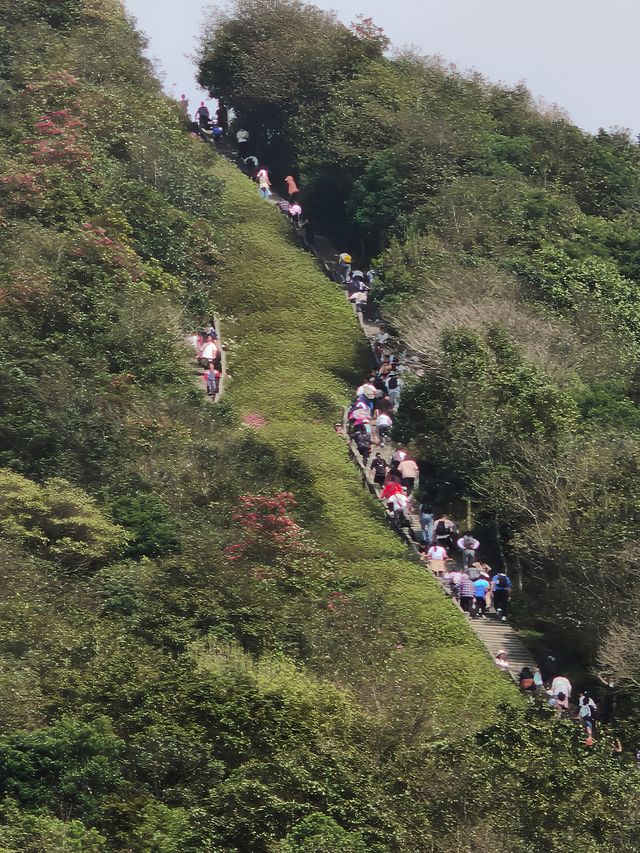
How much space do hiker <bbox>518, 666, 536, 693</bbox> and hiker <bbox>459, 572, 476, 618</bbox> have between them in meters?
2.56

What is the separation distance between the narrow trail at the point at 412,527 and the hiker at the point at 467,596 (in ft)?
0.43

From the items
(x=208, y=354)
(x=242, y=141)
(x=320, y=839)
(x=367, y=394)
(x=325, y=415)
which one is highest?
(x=242, y=141)

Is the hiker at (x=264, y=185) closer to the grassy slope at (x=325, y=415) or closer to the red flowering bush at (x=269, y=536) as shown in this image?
the grassy slope at (x=325, y=415)

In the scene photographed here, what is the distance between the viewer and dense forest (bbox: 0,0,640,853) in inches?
1171

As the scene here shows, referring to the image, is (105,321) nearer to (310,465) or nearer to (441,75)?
(310,465)

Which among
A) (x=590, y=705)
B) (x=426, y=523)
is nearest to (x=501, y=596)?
(x=426, y=523)

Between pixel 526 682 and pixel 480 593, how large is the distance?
3.13 m

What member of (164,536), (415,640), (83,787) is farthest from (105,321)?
(83,787)

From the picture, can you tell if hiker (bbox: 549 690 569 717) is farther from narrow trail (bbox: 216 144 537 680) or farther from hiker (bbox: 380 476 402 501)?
hiker (bbox: 380 476 402 501)

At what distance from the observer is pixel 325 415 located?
5012 cm

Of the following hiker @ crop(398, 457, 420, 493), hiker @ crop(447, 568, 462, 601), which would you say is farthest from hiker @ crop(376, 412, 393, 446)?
hiker @ crop(447, 568, 462, 601)

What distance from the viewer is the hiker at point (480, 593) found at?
132 ft

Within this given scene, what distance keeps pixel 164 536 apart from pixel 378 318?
719 inches

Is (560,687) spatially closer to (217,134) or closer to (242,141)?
(242,141)
